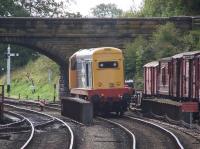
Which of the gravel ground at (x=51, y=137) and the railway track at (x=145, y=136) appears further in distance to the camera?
the gravel ground at (x=51, y=137)

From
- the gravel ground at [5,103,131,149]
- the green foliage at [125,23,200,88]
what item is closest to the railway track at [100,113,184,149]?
the gravel ground at [5,103,131,149]

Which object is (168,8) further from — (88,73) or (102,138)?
(102,138)

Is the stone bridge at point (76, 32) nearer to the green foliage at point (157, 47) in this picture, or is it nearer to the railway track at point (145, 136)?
the green foliage at point (157, 47)

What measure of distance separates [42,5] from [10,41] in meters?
39.0

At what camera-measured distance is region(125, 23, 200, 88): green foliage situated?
47.4 metres

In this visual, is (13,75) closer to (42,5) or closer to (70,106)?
(42,5)

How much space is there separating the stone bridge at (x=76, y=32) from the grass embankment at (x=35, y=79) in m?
11.9

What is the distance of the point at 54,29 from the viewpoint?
51406mm

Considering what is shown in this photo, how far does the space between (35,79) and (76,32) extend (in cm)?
2475

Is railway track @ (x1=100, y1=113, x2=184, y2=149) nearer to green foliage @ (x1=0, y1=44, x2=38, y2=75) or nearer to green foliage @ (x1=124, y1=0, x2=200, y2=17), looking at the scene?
green foliage @ (x1=124, y1=0, x2=200, y2=17)

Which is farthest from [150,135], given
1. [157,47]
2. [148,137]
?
[157,47]

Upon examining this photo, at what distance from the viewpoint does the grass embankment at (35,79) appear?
68.6m

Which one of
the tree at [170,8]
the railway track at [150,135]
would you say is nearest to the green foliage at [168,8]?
the tree at [170,8]

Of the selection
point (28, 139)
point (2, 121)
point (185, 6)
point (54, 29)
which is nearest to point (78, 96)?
point (2, 121)
